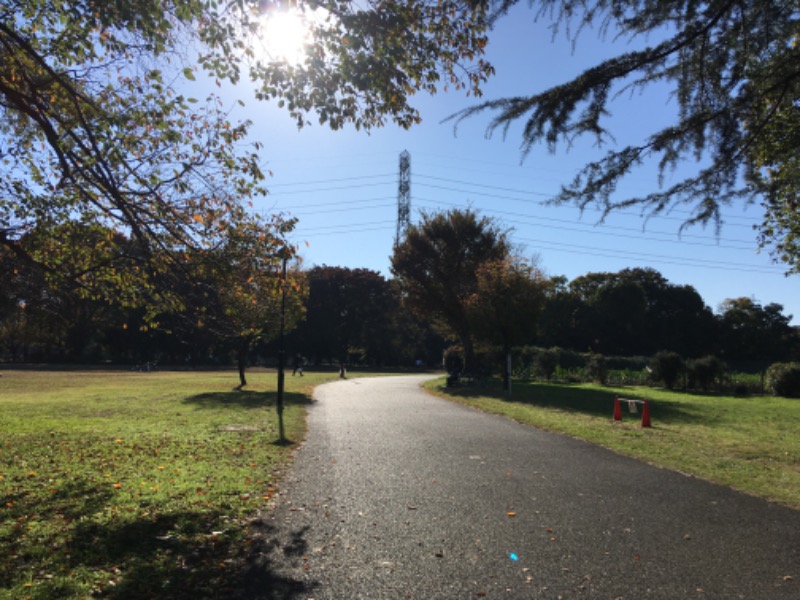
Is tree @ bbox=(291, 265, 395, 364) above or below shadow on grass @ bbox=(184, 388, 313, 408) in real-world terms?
above

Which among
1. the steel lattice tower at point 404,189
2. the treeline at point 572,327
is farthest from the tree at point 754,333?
the steel lattice tower at point 404,189

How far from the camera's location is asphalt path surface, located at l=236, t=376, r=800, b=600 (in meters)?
4.03

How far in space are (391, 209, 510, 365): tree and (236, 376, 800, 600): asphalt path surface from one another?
84.5 ft

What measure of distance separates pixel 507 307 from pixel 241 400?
39.6 feet

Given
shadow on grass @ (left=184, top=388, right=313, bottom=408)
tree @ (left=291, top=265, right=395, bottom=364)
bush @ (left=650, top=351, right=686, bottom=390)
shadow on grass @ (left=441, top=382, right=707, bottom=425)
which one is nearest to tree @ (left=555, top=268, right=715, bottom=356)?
tree @ (left=291, top=265, right=395, bottom=364)

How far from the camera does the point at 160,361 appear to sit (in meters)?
75.1

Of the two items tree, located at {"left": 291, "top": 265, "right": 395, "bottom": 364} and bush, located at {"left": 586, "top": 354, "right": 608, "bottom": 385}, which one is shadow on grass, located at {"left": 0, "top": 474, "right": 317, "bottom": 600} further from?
tree, located at {"left": 291, "top": 265, "right": 395, "bottom": 364}

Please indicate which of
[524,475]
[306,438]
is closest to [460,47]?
[524,475]

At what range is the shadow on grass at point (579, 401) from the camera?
15755 mm

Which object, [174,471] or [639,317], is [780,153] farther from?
[639,317]

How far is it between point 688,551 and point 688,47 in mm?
4599

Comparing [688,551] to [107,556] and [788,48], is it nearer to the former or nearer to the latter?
[788,48]

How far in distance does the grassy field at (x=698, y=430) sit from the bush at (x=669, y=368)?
4.30m

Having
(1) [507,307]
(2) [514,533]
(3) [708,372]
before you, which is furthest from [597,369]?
(2) [514,533]
